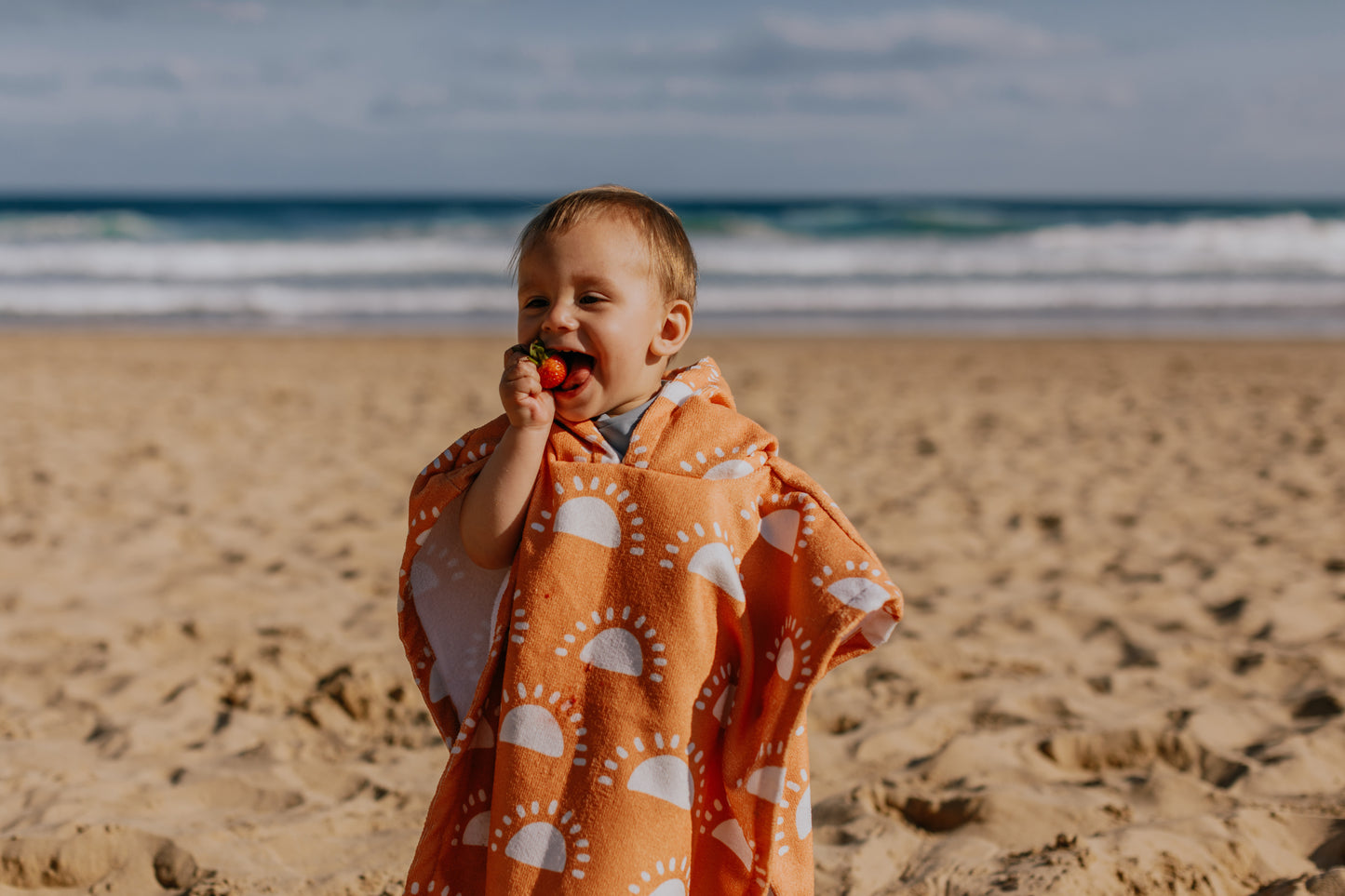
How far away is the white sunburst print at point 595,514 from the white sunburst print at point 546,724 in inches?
9.8

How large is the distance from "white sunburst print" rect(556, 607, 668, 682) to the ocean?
43.9 feet

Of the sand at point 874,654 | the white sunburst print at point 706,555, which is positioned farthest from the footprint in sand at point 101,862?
the white sunburst print at point 706,555

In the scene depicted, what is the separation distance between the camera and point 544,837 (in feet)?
5.63

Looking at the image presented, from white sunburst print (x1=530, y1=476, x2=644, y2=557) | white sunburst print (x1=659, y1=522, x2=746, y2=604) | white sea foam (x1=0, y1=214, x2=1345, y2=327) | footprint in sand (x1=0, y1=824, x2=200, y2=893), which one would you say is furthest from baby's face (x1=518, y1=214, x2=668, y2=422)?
white sea foam (x1=0, y1=214, x2=1345, y2=327)

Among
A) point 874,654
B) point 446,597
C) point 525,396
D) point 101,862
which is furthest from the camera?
point 874,654

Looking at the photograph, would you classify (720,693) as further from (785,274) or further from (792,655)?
(785,274)

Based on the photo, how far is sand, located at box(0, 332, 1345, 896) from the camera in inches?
111

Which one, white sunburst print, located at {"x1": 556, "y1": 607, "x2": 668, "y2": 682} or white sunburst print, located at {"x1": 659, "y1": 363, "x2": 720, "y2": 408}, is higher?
white sunburst print, located at {"x1": 659, "y1": 363, "x2": 720, "y2": 408}

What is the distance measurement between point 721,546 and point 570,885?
1.86 ft

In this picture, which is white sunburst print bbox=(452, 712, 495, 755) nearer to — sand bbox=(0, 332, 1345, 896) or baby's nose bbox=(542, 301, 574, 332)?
baby's nose bbox=(542, 301, 574, 332)

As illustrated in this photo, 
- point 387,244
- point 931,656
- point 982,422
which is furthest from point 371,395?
point 387,244

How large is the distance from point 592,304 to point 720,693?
2.16ft

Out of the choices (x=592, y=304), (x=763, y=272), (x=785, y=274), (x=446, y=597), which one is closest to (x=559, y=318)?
(x=592, y=304)

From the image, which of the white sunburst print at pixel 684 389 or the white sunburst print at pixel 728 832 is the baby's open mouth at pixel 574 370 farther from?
the white sunburst print at pixel 728 832
